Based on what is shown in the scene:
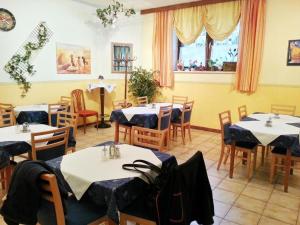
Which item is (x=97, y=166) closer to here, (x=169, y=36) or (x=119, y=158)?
(x=119, y=158)

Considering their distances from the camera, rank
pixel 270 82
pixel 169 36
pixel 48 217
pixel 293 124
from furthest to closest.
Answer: pixel 169 36 < pixel 270 82 < pixel 293 124 < pixel 48 217

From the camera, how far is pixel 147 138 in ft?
8.26

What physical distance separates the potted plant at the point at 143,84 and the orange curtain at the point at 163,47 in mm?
A: 216

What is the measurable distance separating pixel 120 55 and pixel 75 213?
5243mm

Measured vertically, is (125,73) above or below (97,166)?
above

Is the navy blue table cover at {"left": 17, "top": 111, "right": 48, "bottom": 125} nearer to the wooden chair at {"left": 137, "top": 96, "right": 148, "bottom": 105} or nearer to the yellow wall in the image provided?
the yellow wall

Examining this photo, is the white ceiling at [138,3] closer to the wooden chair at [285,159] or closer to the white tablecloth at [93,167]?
the wooden chair at [285,159]

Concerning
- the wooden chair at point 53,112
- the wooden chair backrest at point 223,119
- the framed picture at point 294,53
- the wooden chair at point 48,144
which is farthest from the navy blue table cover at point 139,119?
the framed picture at point 294,53

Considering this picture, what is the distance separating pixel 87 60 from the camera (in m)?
5.86

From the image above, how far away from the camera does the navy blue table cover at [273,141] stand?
2.78 meters

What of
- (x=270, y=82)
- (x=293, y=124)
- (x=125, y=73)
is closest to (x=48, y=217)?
(x=293, y=124)

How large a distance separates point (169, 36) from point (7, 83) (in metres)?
3.61

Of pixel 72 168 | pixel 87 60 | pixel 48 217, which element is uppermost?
pixel 87 60

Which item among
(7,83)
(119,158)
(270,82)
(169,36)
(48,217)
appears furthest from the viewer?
(169,36)
